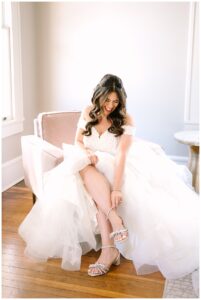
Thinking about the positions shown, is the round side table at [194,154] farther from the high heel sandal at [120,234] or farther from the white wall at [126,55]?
the high heel sandal at [120,234]

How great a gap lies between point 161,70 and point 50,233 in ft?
7.06

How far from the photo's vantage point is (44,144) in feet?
8.30

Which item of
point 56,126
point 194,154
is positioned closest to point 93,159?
point 56,126

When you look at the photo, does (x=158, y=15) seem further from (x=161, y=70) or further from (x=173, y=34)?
(x=161, y=70)

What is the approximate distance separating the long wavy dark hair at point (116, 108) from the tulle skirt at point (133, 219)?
7.8 inches

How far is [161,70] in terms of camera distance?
3588mm

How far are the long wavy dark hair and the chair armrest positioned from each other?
0.26 metres

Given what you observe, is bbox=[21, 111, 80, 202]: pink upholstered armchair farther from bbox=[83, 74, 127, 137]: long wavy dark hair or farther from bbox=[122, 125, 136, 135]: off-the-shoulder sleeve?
bbox=[122, 125, 136, 135]: off-the-shoulder sleeve

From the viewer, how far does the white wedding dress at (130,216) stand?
1.93 meters

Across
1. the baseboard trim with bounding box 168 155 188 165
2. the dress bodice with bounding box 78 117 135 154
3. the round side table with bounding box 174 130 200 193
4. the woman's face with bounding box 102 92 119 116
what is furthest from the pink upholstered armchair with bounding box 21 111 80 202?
the baseboard trim with bounding box 168 155 188 165

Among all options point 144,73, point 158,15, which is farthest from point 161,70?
point 158,15

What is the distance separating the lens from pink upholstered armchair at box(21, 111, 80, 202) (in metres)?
2.36

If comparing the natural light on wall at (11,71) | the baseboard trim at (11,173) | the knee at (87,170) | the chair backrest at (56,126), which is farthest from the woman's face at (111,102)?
the baseboard trim at (11,173)

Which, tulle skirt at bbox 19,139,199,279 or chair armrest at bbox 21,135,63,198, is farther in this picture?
chair armrest at bbox 21,135,63,198
